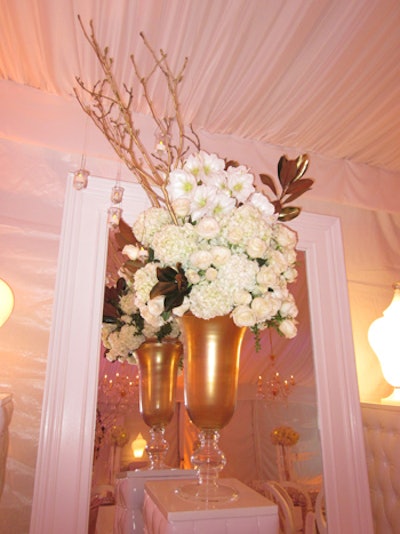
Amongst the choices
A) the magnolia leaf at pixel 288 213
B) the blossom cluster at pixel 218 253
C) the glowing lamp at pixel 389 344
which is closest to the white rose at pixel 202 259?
the blossom cluster at pixel 218 253

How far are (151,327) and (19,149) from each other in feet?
3.65

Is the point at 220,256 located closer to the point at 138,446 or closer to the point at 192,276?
the point at 192,276

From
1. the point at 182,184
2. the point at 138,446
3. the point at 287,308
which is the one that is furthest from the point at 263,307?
the point at 138,446

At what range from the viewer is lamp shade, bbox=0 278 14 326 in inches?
56.7

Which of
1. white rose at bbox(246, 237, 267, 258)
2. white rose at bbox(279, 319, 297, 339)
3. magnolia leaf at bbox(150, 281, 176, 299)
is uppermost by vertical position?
white rose at bbox(246, 237, 267, 258)

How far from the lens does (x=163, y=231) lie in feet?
3.65

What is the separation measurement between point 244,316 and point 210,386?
228 mm

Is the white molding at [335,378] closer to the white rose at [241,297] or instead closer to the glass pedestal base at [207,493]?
the glass pedestal base at [207,493]

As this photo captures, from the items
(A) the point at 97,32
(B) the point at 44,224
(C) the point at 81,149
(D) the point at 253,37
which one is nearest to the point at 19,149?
(C) the point at 81,149

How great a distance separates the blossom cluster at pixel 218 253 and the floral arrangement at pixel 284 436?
0.70 m

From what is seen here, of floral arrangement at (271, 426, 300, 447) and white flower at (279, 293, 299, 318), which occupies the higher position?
white flower at (279, 293, 299, 318)

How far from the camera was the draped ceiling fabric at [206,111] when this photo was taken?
4.97 feet

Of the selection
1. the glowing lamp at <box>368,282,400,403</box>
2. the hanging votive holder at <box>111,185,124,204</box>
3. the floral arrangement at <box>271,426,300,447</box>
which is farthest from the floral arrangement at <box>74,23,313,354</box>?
the glowing lamp at <box>368,282,400,403</box>

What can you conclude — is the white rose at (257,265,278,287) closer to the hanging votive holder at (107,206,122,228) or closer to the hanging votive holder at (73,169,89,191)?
the hanging votive holder at (107,206,122,228)
